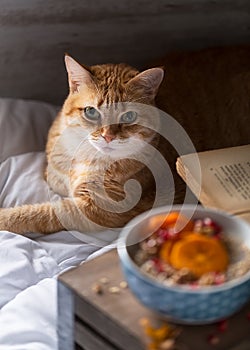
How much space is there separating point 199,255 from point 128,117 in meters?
0.54

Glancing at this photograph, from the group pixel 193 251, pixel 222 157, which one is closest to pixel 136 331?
pixel 193 251

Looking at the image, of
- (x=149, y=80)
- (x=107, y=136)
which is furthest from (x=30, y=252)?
(x=149, y=80)

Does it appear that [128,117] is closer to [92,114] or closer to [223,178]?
[92,114]

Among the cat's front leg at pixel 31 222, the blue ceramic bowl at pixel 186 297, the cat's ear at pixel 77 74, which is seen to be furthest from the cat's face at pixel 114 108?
the blue ceramic bowl at pixel 186 297

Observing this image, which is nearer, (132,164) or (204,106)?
(132,164)

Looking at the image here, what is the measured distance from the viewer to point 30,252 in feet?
4.91

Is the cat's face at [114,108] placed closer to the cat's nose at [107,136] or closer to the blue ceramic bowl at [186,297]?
the cat's nose at [107,136]

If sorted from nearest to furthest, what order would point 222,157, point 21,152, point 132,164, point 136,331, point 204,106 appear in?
1. point 136,331
2. point 222,157
3. point 132,164
4. point 204,106
5. point 21,152

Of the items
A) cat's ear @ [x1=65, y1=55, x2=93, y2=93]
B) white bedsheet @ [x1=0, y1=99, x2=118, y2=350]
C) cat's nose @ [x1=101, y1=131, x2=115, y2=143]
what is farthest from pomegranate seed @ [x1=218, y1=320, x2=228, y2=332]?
cat's ear @ [x1=65, y1=55, x2=93, y2=93]

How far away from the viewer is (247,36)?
1.96m

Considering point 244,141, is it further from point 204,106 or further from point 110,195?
point 110,195

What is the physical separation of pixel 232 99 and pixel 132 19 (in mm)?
371

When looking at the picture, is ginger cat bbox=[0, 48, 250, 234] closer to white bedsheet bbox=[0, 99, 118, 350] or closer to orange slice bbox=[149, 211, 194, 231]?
white bedsheet bbox=[0, 99, 118, 350]

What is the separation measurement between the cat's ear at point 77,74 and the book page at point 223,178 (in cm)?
31
